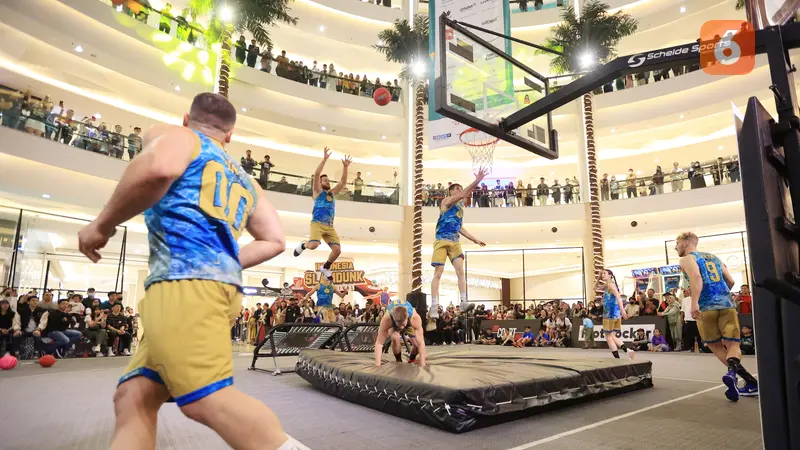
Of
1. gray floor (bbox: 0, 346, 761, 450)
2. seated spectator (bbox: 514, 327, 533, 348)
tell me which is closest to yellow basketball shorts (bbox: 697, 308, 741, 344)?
gray floor (bbox: 0, 346, 761, 450)

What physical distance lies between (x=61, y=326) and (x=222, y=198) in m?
11.5

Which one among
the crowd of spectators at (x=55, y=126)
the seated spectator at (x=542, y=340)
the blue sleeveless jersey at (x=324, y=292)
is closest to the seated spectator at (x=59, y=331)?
the crowd of spectators at (x=55, y=126)

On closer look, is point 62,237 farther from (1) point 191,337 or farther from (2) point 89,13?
(1) point 191,337

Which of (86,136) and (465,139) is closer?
(465,139)

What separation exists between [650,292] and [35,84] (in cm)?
2237

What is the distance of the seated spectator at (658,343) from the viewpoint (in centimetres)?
1268

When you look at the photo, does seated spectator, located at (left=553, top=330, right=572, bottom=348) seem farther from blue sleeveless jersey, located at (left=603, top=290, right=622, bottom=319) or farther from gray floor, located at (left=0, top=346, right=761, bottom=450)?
gray floor, located at (left=0, top=346, right=761, bottom=450)

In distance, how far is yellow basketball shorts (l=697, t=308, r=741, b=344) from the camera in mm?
4863

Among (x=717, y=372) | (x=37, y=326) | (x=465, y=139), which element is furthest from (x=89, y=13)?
(x=717, y=372)

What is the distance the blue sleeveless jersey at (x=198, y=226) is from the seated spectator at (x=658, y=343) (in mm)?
13852

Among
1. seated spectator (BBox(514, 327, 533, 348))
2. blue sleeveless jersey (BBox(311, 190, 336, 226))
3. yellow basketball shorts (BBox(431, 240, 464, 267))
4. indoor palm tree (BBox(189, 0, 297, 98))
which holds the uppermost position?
indoor palm tree (BBox(189, 0, 297, 98))

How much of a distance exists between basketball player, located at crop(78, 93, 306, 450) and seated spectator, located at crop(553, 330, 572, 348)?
14.8m

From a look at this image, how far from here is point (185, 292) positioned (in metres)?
1.37

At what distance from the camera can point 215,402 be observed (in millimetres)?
1331
